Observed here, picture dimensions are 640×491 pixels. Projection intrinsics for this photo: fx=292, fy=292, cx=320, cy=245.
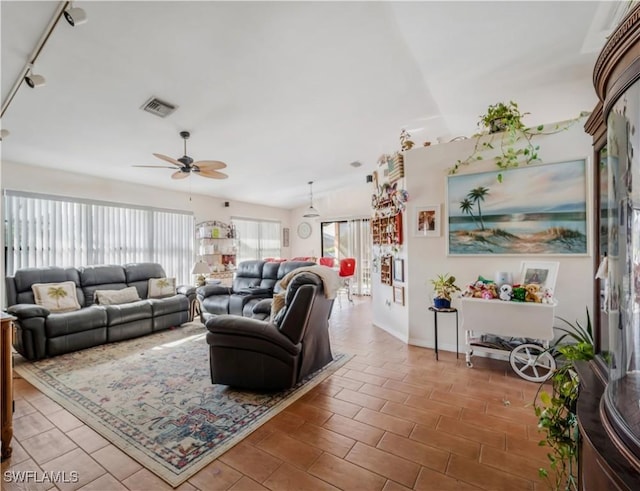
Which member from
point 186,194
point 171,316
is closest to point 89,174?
point 186,194

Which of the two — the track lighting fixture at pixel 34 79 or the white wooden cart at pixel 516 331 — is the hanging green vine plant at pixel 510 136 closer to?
the white wooden cart at pixel 516 331

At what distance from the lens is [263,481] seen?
1.55m

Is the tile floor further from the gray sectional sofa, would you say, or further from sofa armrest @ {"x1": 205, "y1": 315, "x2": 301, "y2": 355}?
the gray sectional sofa

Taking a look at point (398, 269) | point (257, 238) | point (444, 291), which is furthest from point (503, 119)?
point (257, 238)

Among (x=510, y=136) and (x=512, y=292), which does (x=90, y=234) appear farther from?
(x=510, y=136)

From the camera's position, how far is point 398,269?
13.2 feet

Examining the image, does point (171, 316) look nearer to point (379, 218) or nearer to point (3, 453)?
point (3, 453)

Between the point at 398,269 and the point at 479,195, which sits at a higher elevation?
the point at 479,195

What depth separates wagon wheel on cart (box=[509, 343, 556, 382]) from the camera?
8.77ft

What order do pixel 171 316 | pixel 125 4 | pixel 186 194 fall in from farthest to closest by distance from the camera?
pixel 186 194
pixel 171 316
pixel 125 4

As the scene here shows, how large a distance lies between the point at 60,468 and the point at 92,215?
13.9 feet

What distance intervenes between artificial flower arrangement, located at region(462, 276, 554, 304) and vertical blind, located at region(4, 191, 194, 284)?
544 cm
